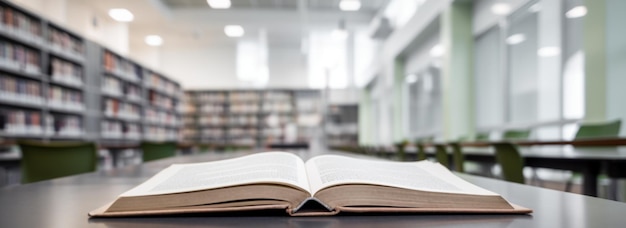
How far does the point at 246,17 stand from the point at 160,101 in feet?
8.64

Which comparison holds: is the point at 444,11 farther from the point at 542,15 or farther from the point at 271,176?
the point at 271,176

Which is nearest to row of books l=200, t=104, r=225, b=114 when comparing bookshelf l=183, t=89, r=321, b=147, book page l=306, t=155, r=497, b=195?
bookshelf l=183, t=89, r=321, b=147

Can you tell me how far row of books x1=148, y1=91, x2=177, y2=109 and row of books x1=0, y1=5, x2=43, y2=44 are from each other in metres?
4.39

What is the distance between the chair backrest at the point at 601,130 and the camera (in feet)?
10.0

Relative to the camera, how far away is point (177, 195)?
0.50 m

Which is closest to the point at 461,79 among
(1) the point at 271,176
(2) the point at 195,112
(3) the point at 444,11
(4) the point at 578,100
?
(3) the point at 444,11

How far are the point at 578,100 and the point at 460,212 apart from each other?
15.3 feet

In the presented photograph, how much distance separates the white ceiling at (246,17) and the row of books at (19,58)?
4152 mm

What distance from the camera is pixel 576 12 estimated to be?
14.7 ft

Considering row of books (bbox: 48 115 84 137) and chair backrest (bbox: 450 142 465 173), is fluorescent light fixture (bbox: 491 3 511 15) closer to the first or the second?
chair backrest (bbox: 450 142 465 173)

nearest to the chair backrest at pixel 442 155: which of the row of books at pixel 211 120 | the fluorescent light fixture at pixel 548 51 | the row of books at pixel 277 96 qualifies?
the fluorescent light fixture at pixel 548 51

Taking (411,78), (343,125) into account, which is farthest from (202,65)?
(411,78)

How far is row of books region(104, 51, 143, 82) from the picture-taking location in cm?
767

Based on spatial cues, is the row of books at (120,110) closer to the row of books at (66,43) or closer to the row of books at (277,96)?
the row of books at (66,43)
